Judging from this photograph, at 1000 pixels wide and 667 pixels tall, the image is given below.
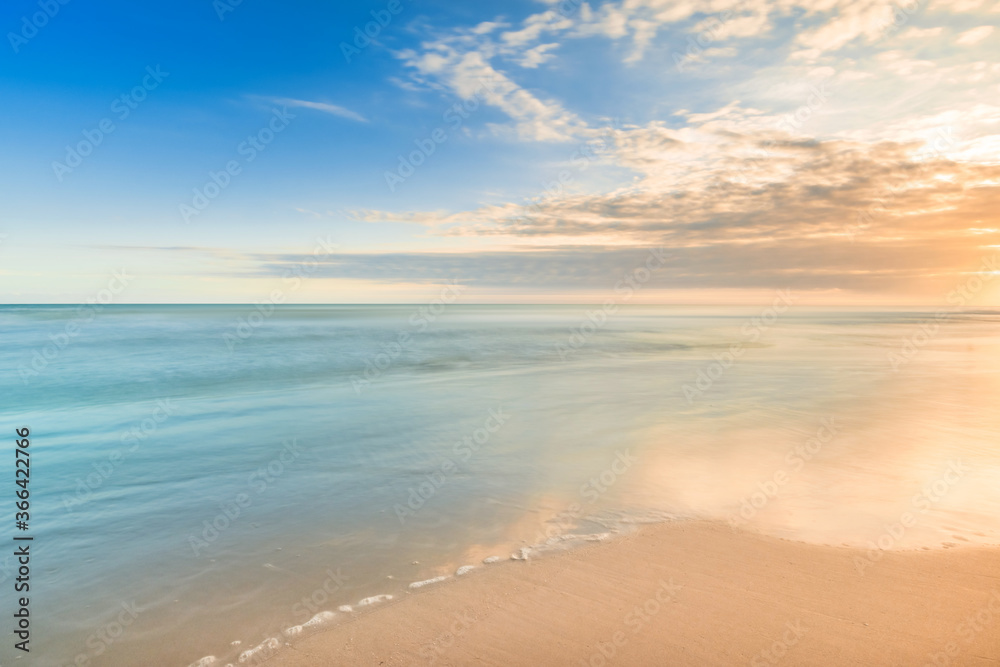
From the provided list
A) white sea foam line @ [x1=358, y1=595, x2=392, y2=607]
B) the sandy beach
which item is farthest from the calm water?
the sandy beach

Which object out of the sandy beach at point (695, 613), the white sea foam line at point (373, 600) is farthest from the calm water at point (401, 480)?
the sandy beach at point (695, 613)

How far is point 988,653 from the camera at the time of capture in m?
3.83

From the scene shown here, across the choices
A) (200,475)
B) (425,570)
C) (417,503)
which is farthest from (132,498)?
(425,570)

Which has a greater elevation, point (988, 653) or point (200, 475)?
point (200, 475)

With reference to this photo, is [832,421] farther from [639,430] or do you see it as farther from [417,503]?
[417,503]

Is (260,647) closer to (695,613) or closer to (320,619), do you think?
(320,619)

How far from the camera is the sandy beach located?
3947mm

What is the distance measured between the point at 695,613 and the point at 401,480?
499 cm

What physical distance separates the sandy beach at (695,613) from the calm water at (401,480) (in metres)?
0.41

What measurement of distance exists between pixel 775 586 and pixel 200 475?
8418 millimetres

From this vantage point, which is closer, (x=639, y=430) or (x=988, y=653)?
(x=988, y=653)

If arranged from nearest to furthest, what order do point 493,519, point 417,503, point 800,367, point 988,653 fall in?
point 988,653
point 493,519
point 417,503
point 800,367

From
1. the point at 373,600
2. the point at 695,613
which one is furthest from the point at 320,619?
the point at 695,613

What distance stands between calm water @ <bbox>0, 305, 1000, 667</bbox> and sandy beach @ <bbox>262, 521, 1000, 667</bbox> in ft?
1.36
